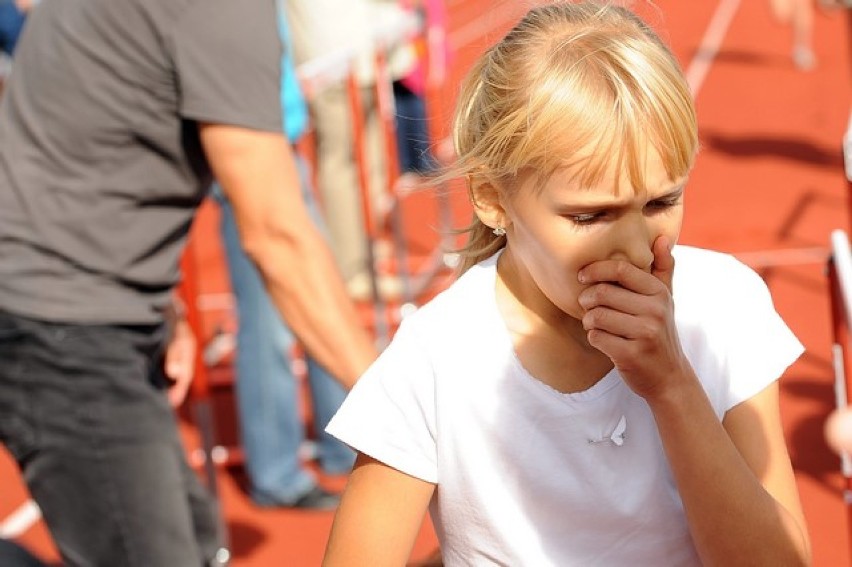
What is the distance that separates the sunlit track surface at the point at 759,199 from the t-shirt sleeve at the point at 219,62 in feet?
→ 1.30

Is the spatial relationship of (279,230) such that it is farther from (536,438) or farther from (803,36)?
(803,36)

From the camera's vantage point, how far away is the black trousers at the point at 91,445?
277 cm

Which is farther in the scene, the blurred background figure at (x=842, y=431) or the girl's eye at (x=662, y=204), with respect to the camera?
the girl's eye at (x=662, y=204)

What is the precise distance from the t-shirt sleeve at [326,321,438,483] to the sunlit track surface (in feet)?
1.84

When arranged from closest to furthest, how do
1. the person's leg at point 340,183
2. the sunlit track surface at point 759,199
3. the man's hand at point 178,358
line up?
the man's hand at point 178,358
the sunlit track surface at point 759,199
the person's leg at point 340,183

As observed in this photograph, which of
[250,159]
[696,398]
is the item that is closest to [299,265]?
[250,159]

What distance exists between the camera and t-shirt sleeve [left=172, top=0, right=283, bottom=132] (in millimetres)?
2711

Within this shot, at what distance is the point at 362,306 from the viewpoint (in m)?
7.34

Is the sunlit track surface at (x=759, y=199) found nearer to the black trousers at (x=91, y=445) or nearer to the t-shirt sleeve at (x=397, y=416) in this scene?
the t-shirt sleeve at (x=397, y=416)

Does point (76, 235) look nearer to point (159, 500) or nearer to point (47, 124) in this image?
point (47, 124)

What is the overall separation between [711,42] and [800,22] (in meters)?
1.76

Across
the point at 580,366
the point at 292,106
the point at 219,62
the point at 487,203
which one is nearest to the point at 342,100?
the point at 292,106

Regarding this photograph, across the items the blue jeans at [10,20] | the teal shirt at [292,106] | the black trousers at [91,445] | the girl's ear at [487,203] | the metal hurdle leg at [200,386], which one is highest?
the girl's ear at [487,203]

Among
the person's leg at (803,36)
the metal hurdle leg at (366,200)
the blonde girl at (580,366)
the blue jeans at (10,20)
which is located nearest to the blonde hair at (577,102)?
the blonde girl at (580,366)
